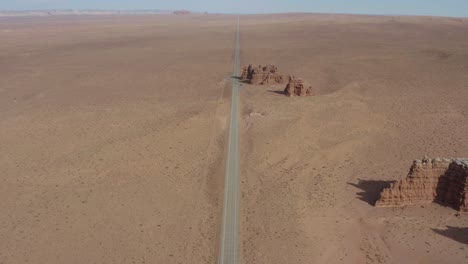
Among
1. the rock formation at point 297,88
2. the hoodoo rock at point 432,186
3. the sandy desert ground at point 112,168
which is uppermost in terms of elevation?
the rock formation at point 297,88

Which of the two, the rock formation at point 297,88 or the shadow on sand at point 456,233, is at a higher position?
the rock formation at point 297,88

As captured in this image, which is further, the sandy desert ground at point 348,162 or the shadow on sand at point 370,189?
the shadow on sand at point 370,189

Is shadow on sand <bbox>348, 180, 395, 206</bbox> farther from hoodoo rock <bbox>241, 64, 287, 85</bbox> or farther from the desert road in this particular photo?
hoodoo rock <bbox>241, 64, 287, 85</bbox>

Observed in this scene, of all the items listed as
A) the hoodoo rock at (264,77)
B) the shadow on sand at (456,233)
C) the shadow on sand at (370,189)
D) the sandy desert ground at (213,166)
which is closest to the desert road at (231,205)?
the sandy desert ground at (213,166)

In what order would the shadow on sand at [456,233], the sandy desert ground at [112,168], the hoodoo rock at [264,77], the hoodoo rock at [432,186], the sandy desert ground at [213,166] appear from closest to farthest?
the shadow on sand at [456,233], the sandy desert ground at [213,166], the sandy desert ground at [112,168], the hoodoo rock at [432,186], the hoodoo rock at [264,77]

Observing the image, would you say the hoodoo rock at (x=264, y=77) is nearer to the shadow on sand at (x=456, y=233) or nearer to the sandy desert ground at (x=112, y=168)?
the sandy desert ground at (x=112, y=168)

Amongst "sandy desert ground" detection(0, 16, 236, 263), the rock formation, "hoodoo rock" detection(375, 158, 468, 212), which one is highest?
the rock formation

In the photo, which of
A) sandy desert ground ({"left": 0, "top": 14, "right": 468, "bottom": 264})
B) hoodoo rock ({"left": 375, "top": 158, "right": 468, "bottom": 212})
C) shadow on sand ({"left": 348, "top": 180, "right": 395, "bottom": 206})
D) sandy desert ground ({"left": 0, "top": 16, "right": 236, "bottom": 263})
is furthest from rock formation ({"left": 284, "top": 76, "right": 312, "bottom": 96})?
hoodoo rock ({"left": 375, "top": 158, "right": 468, "bottom": 212})
